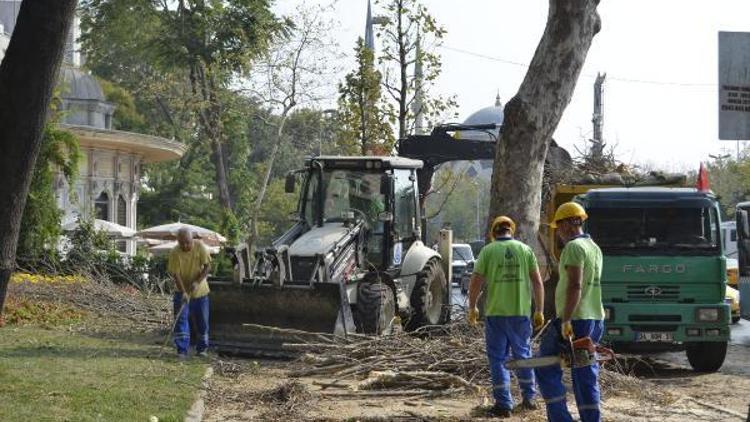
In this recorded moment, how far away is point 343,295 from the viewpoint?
16.4 m

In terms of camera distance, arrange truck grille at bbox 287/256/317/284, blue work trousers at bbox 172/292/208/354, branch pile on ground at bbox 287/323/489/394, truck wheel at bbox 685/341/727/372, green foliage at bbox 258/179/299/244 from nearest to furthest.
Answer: branch pile on ground at bbox 287/323/489/394 → blue work trousers at bbox 172/292/208/354 → truck wheel at bbox 685/341/727/372 → truck grille at bbox 287/256/317/284 → green foliage at bbox 258/179/299/244

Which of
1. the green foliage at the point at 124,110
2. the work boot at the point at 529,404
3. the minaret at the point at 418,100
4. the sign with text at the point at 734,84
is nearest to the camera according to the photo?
the sign with text at the point at 734,84

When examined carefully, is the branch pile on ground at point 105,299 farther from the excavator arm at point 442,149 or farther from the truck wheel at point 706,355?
the truck wheel at point 706,355

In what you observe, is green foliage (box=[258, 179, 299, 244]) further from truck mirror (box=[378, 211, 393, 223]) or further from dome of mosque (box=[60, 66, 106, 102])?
truck mirror (box=[378, 211, 393, 223])

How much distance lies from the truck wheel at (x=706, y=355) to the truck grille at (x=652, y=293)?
93 cm

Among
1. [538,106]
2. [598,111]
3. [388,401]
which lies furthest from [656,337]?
[598,111]

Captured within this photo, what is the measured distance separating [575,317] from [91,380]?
17.1ft

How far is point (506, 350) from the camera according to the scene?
12.2 metres

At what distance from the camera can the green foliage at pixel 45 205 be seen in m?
30.7

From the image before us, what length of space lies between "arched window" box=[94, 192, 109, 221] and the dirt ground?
105ft

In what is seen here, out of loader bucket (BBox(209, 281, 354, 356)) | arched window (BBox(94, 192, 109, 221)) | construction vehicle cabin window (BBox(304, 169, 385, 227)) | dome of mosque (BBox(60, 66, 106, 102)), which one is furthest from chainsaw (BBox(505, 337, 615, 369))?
dome of mosque (BBox(60, 66, 106, 102))

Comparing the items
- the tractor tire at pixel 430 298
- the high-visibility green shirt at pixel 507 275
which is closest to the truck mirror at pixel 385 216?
the tractor tire at pixel 430 298

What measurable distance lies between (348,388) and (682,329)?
528 centimetres

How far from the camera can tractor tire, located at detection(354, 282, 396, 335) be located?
16.8 m
